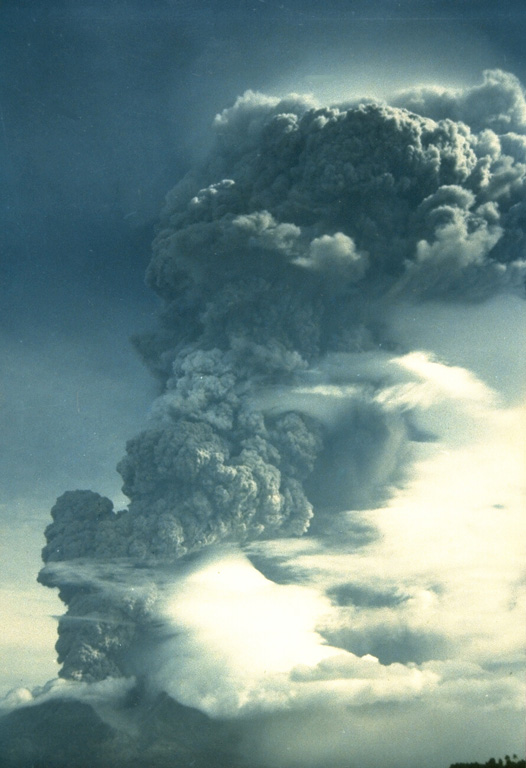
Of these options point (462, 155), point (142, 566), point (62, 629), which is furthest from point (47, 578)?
point (462, 155)

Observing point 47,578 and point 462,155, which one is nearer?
point 462,155

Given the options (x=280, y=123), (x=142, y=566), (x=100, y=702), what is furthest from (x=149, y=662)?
(x=280, y=123)

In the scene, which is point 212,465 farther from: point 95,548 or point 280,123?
point 280,123

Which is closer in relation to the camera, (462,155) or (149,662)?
(462,155)

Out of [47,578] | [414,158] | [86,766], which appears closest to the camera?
[414,158]

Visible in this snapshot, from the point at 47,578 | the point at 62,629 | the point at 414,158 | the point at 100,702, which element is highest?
the point at 414,158

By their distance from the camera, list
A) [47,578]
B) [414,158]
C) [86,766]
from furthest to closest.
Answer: [86,766] → [47,578] → [414,158]

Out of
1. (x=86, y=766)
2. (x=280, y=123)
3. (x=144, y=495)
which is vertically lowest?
(x=86, y=766)

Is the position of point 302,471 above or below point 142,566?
above

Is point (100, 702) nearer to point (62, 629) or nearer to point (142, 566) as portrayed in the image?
point (62, 629)
